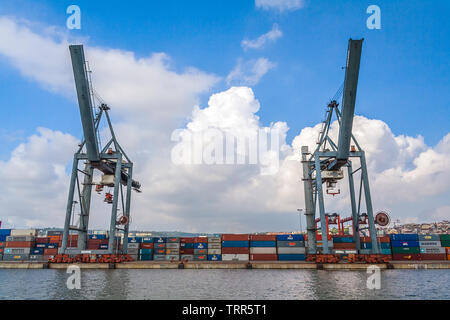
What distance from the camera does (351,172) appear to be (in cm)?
4566

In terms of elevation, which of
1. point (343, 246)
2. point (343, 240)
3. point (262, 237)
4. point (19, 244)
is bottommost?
point (343, 246)

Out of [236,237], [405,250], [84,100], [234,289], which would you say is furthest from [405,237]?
[84,100]

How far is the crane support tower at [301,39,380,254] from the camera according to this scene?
117 ft

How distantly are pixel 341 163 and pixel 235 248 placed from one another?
24.0 metres

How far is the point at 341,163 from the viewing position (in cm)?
4188

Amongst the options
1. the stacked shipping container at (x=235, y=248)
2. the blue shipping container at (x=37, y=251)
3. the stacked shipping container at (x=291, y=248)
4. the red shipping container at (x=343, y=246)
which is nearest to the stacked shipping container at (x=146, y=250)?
the stacked shipping container at (x=235, y=248)

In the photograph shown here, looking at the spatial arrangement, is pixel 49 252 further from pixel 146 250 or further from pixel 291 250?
pixel 291 250

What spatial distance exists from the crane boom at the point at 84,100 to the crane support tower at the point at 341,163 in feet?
99.8

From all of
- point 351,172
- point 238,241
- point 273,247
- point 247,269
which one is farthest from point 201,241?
point 351,172

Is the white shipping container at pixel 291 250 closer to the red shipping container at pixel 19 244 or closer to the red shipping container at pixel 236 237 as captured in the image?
the red shipping container at pixel 236 237

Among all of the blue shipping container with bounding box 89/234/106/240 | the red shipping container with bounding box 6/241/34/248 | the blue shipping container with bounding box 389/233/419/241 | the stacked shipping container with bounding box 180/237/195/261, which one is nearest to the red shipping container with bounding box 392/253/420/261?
the blue shipping container with bounding box 389/233/419/241

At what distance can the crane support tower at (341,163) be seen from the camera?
35562 millimetres

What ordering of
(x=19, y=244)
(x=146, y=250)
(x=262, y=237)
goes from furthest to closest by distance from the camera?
1. (x=19, y=244)
2. (x=146, y=250)
3. (x=262, y=237)
